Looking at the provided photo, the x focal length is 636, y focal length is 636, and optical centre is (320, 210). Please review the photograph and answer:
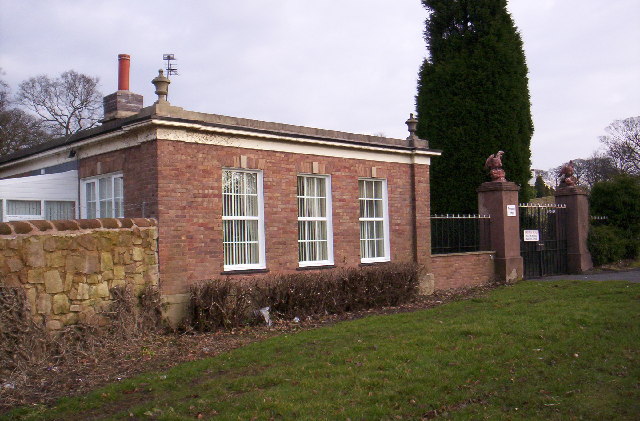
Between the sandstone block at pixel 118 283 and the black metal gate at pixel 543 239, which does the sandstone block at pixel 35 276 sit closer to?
the sandstone block at pixel 118 283

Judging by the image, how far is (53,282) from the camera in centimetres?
902

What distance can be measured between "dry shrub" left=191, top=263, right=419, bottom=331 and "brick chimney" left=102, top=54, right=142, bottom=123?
4268mm

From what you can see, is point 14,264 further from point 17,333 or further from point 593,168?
point 593,168

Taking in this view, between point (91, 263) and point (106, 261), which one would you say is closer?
point (91, 263)

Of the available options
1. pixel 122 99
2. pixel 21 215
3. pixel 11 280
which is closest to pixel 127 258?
pixel 11 280

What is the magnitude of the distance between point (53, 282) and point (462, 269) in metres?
10.4

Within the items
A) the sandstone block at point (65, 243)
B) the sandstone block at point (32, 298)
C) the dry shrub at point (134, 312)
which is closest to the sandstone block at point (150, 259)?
the dry shrub at point (134, 312)

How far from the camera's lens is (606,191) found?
70.5 feet

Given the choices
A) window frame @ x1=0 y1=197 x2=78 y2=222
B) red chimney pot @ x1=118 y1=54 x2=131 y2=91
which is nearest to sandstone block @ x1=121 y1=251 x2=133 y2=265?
window frame @ x1=0 y1=197 x2=78 y2=222

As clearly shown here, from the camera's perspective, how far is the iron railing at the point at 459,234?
54.0ft

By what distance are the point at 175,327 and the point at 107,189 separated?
10.4ft

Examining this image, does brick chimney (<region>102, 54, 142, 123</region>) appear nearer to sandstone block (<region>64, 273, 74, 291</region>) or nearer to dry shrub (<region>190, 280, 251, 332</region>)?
dry shrub (<region>190, 280, 251, 332</region>)

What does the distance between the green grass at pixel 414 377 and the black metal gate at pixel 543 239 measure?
8.09 meters

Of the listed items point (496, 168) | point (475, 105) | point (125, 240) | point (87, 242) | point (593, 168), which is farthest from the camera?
point (593, 168)
